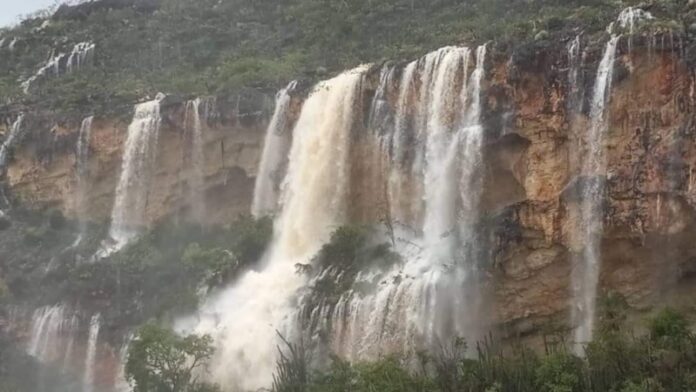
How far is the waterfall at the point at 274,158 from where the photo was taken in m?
34.3

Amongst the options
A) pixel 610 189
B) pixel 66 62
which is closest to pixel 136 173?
pixel 66 62

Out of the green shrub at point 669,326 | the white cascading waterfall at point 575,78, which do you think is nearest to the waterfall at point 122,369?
the white cascading waterfall at point 575,78

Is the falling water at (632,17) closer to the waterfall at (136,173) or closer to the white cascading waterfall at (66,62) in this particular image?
the waterfall at (136,173)

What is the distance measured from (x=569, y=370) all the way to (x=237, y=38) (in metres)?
33.1

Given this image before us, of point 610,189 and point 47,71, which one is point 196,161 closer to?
point 47,71

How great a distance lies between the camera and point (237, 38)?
49.2 m

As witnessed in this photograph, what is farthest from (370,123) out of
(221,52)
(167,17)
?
(167,17)

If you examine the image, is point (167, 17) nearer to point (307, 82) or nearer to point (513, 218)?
point (307, 82)

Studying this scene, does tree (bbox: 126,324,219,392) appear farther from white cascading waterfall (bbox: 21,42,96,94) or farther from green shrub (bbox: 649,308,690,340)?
white cascading waterfall (bbox: 21,42,96,94)

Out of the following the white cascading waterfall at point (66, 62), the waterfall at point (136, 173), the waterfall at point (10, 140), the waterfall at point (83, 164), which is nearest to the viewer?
the waterfall at point (136, 173)

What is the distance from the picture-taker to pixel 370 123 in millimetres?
30984

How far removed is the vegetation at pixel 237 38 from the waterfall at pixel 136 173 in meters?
1.92

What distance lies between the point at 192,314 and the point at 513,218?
11787 millimetres

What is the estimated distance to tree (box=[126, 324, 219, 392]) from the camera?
85.8 feet
